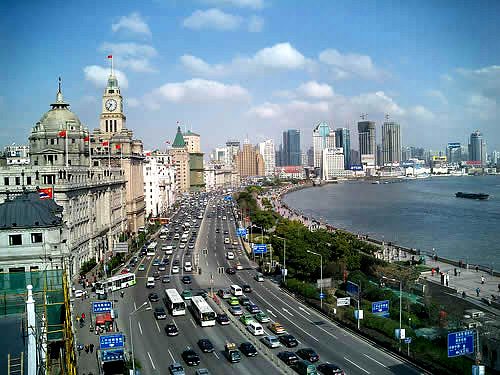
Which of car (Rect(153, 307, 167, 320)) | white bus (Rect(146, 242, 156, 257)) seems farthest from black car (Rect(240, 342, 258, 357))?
white bus (Rect(146, 242, 156, 257))

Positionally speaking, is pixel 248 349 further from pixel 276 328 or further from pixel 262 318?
pixel 262 318

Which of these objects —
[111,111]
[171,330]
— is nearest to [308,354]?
[171,330]

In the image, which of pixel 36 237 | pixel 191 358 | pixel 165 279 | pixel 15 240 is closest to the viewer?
pixel 15 240

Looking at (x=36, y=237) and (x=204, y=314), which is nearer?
(x=36, y=237)

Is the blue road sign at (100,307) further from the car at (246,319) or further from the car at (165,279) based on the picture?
the car at (165,279)

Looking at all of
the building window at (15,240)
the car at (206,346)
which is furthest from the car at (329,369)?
the building window at (15,240)

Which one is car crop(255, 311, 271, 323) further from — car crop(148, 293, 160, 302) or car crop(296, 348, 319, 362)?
car crop(148, 293, 160, 302)

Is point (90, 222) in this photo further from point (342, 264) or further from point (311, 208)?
point (311, 208)

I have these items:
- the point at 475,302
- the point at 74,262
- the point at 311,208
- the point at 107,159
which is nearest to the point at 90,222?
the point at 74,262
